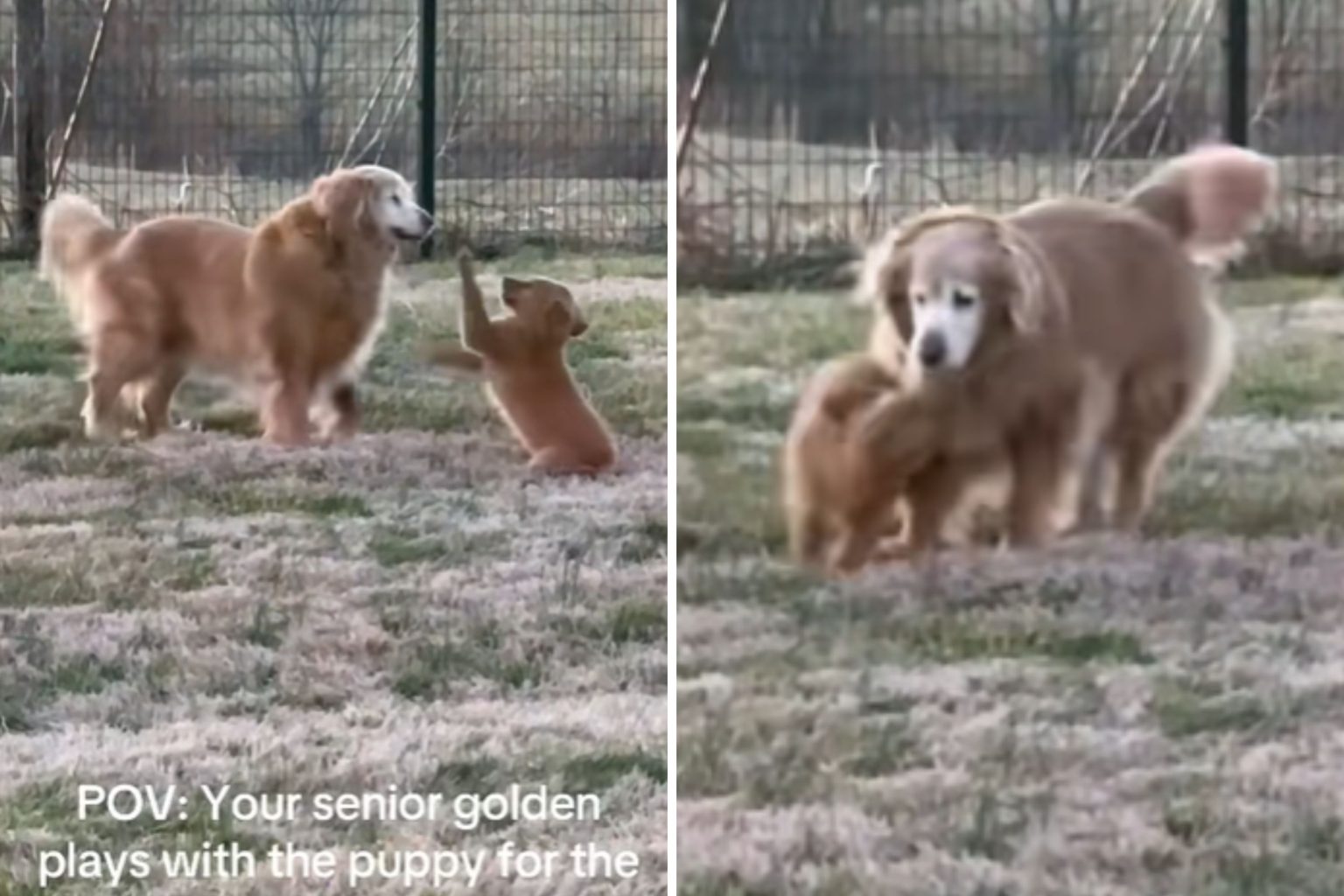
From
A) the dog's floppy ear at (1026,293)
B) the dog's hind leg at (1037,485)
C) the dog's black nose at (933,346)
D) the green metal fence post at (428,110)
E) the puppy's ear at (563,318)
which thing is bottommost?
the dog's hind leg at (1037,485)

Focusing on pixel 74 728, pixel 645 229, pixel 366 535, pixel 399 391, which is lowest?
pixel 74 728

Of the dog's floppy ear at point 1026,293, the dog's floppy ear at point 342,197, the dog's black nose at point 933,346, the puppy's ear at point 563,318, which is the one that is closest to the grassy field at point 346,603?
the puppy's ear at point 563,318

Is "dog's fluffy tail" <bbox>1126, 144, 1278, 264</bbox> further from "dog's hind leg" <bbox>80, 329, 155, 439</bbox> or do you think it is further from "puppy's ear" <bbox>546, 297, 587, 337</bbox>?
"dog's hind leg" <bbox>80, 329, 155, 439</bbox>

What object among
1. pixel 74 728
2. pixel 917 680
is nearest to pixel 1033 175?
pixel 917 680

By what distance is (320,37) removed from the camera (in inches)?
119

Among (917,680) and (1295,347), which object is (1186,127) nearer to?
(1295,347)

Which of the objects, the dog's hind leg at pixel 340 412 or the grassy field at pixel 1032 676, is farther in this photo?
the dog's hind leg at pixel 340 412

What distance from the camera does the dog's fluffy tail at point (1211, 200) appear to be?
116 inches

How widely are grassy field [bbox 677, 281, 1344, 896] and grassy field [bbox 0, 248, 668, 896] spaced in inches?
3.7

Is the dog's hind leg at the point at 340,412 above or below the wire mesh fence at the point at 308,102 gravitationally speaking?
below

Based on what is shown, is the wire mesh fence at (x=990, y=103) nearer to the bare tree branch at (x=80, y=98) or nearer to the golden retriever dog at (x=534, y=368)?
the golden retriever dog at (x=534, y=368)

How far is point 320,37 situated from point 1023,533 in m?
1.18

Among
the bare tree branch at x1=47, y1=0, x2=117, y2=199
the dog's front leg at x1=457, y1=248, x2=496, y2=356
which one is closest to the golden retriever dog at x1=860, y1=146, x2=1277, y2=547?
the dog's front leg at x1=457, y1=248, x2=496, y2=356

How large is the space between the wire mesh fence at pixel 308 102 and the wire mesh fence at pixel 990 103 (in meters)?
0.16
